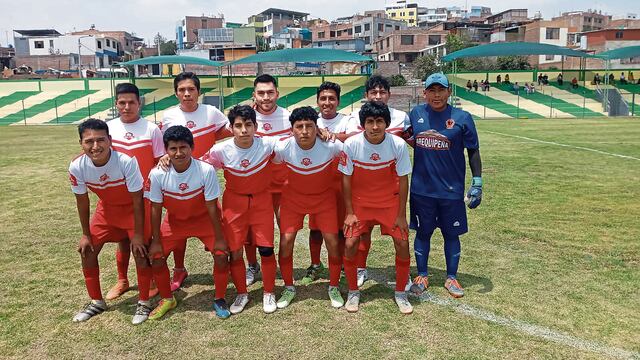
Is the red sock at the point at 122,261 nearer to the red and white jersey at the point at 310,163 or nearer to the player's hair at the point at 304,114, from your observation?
the red and white jersey at the point at 310,163

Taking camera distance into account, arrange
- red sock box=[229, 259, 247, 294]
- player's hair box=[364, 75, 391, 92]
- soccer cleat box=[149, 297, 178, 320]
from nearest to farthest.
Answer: soccer cleat box=[149, 297, 178, 320] < red sock box=[229, 259, 247, 294] < player's hair box=[364, 75, 391, 92]

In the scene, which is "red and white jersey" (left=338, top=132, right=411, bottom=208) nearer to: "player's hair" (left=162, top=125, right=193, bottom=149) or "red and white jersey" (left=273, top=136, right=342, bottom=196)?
"red and white jersey" (left=273, top=136, right=342, bottom=196)

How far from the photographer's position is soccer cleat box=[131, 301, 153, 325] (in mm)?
4070

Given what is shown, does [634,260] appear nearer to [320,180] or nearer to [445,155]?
[445,155]

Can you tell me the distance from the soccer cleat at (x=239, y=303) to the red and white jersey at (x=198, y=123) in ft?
5.19

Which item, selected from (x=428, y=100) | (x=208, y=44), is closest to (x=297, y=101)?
(x=428, y=100)

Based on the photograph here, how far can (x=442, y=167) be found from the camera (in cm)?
451

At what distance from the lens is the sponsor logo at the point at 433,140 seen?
445cm

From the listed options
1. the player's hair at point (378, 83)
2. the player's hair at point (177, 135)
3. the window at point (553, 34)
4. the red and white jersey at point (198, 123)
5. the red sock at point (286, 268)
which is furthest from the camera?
the window at point (553, 34)

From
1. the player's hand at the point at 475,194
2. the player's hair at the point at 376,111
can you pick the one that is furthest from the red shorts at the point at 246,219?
the player's hand at the point at 475,194

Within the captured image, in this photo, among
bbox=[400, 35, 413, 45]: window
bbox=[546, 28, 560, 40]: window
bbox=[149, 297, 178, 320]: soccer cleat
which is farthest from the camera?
bbox=[400, 35, 413, 45]: window

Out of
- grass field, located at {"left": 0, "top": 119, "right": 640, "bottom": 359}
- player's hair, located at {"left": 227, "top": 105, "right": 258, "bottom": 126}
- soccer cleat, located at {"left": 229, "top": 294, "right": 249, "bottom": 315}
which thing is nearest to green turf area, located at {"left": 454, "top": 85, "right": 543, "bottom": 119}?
grass field, located at {"left": 0, "top": 119, "right": 640, "bottom": 359}

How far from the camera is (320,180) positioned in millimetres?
4375

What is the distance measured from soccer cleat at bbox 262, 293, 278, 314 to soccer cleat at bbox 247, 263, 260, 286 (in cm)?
66
